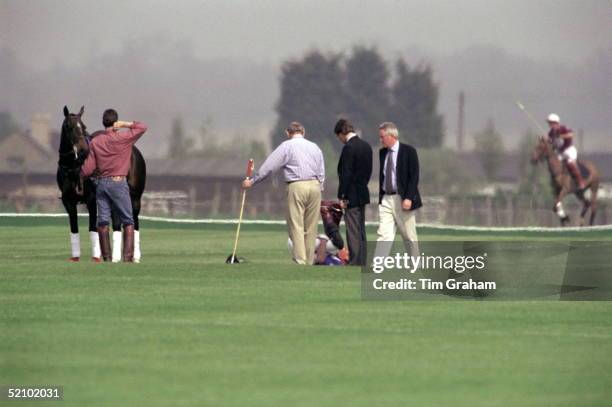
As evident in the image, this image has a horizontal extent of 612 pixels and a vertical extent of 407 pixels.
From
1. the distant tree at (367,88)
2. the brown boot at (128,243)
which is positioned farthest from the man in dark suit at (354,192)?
the distant tree at (367,88)

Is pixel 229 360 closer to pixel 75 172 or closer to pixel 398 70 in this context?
pixel 75 172

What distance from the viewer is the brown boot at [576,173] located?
49.1 meters

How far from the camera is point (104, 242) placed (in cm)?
2455

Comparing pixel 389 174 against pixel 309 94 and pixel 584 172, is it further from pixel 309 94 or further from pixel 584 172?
pixel 309 94

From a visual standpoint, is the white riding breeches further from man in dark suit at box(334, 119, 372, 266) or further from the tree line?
the tree line

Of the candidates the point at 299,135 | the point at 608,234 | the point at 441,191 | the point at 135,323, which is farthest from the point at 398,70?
the point at 135,323

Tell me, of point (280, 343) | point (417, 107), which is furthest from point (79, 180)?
point (417, 107)

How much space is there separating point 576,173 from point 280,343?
117 ft

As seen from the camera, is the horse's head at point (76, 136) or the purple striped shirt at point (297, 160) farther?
the purple striped shirt at point (297, 160)

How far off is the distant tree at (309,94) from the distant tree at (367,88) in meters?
1.17

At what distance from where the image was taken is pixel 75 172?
2447cm

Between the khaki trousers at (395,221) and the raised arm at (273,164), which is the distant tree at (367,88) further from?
the khaki trousers at (395,221)

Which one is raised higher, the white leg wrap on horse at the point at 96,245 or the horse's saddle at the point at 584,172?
the white leg wrap on horse at the point at 96,245

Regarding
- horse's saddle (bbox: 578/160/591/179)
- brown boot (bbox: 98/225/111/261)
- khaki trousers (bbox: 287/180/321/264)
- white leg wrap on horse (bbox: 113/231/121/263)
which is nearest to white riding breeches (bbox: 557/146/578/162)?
horse's saddle (bbox: 578/160/591/179)
